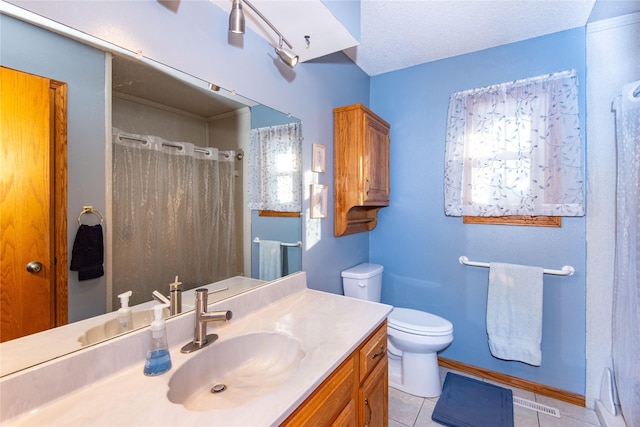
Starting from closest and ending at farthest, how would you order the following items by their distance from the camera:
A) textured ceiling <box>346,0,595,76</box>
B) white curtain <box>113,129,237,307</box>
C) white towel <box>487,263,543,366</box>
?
white curtain <box>113,129,237,307</box>
textured ceiling <box>346,0,595,76</box>
white towel <box>487,263,543,366</box>

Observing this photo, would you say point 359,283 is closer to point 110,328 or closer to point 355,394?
point 355,394

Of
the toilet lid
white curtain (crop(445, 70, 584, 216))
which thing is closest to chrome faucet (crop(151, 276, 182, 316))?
the toilet lid

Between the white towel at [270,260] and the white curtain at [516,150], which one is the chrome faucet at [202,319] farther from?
the white curtain at [516,150]

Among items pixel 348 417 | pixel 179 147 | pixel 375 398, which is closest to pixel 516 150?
pixel 375 398

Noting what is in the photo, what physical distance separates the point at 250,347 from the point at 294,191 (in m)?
0.86

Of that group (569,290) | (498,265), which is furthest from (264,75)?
(569,290)

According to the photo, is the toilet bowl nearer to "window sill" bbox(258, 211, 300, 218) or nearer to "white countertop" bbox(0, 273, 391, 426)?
"white countertop" bbox(0, 273, 391, 426)

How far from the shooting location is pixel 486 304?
206 cm

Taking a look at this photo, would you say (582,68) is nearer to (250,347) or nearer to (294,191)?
(294,191)

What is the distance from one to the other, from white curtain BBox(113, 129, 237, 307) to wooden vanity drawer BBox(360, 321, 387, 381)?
2.16 feet

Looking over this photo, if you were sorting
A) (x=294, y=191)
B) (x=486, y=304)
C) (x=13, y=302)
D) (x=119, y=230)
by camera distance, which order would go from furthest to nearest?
(x=486, y=304), (x=294, y=191), (x=119, y=230), (x=13, y=302)

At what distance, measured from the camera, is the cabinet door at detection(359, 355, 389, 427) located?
1095 mm

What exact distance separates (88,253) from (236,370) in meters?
Answer: 0.62

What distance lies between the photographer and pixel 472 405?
69.6 inches
